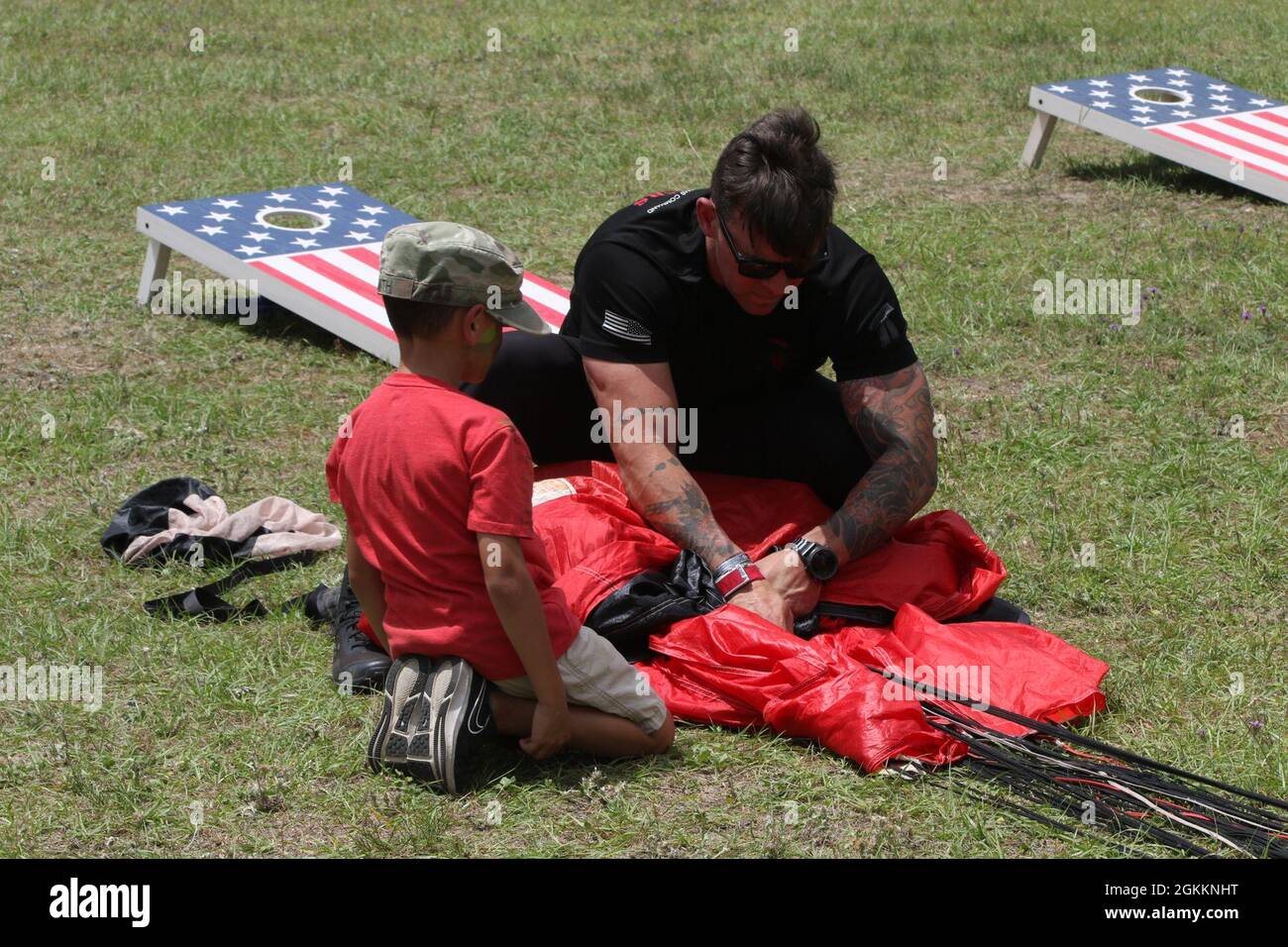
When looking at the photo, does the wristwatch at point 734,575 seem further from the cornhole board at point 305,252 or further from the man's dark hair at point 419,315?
the cornhole board at point 305,252

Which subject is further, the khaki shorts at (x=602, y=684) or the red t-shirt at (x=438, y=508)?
the khaki shorts at (x=602, y=684)

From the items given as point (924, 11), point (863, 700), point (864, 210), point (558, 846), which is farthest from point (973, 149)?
point (558, 846)

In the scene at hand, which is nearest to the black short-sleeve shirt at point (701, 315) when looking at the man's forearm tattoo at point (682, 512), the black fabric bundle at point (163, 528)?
the man's forearm tattoo at point (682, 512)

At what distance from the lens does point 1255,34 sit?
1270cm

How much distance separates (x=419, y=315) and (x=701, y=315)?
1270mm

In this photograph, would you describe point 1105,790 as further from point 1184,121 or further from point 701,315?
point 1184,121

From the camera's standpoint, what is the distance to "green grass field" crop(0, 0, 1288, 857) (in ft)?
11.3

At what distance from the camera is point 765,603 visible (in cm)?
398

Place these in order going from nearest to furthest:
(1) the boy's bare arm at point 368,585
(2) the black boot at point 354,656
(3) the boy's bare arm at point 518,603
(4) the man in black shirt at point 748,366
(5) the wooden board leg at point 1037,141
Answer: (3) the boy's bare arm at point 518,603
(1) the boy's bare arm at point 368,585
(2) the black boot at point 354,656
(4) the man in black shirt at point 748,366
(5) the wooden board leg at point 1037,141

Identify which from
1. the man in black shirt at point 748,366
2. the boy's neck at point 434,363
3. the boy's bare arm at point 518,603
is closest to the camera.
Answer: the boy's bare arm at point 518,603

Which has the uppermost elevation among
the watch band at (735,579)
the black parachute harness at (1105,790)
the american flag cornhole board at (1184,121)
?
the american flag cornhole board at (1184,121)

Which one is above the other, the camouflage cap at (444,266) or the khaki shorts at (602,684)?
the camouflage cap at (444,266)

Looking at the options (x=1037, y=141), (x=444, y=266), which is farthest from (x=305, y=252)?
(x=1037, y=141)

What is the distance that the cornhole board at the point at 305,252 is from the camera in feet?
20.8
